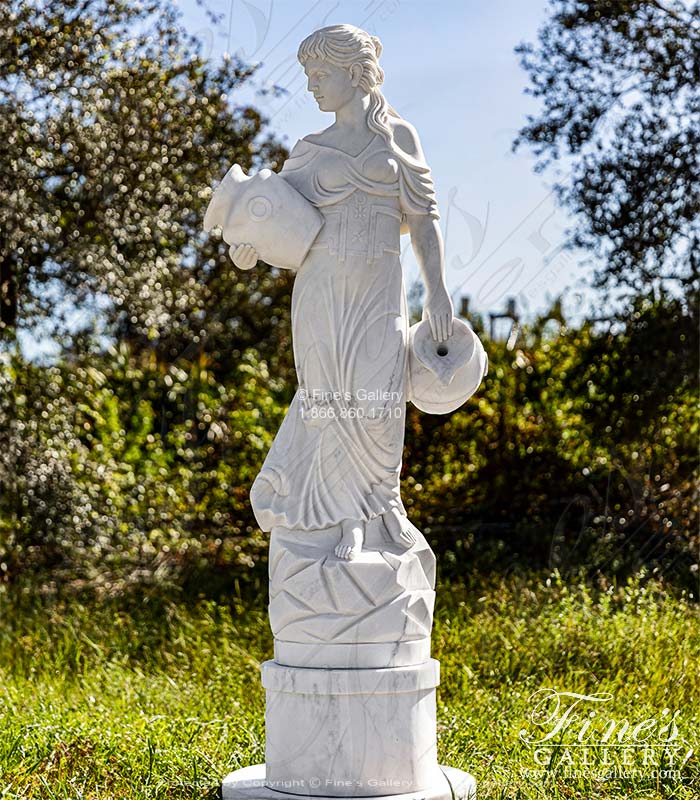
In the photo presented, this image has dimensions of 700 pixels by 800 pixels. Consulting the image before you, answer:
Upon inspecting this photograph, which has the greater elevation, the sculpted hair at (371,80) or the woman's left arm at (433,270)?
the sculpted hair at (371,80)

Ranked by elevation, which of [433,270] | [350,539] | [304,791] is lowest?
[304,791]

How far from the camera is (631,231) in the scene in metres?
8.37

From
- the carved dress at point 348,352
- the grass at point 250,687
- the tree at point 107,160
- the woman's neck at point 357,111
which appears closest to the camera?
the carved dress at point 348,352

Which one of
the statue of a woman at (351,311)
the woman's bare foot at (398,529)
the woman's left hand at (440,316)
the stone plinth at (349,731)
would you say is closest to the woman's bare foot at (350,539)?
the statue of a woman at (351,311)

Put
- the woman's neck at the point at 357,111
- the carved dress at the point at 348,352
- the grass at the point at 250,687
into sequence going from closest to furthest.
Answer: the carved dress at the point at 348,352 → the woman's neck at the point at 357,111 → the grass at the point at 250,687

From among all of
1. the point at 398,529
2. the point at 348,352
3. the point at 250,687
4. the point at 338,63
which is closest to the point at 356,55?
the point at 338,63

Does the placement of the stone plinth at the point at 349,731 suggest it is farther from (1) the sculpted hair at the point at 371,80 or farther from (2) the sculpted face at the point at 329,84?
(2) the sculpted face at the point at 329,84

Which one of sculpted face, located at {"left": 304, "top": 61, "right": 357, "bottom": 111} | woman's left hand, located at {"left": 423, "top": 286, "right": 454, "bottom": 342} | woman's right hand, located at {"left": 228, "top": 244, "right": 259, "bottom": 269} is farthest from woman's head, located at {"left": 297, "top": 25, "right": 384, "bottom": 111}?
woman's left hand, located at {"left": 423, "top": 286, "right": 454, "bottom": 342}

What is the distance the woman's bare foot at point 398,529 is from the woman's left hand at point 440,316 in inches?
26.6

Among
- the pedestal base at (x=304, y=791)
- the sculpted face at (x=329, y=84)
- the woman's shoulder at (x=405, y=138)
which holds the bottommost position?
the pedestal base at (x=304, y=791)

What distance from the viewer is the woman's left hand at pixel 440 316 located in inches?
161

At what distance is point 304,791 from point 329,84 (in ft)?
8.40

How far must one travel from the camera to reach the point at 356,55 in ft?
13.3

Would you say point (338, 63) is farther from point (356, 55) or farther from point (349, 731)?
point (349, 731)
